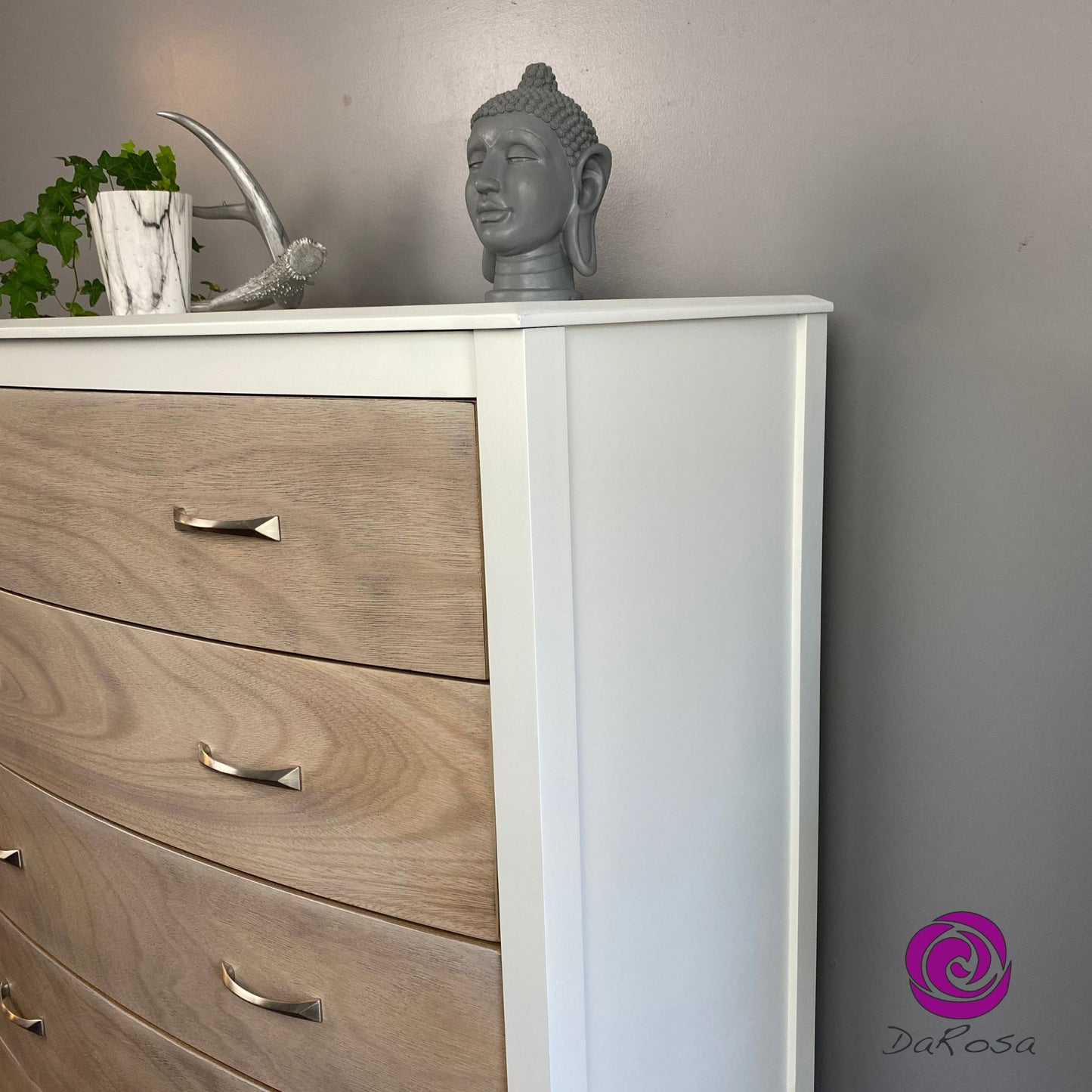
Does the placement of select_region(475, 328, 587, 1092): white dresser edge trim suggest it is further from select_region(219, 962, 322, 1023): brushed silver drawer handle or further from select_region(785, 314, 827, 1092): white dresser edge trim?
select_region(785, 314, 827, 1092): white dresser edge trim

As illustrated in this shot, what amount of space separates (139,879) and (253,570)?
39 centimetres

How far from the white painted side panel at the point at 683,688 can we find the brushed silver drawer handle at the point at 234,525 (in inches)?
9.5

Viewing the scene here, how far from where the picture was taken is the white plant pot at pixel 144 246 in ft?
3.63

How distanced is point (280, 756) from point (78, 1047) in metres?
0.57

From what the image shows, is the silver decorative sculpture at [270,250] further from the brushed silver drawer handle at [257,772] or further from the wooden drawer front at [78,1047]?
the wooden drawer front at [78,1047]

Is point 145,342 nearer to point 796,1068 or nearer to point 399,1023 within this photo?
point 399,1023

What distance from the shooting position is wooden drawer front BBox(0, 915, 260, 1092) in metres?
1.02

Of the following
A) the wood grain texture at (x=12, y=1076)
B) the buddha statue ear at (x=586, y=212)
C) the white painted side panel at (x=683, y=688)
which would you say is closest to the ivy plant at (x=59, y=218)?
the buddha statue ear at (x=586, y=212)

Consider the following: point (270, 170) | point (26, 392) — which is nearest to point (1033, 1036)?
point (26, 392)

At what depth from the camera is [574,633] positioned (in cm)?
74

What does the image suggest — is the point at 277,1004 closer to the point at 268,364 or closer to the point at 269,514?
the point at 269,514

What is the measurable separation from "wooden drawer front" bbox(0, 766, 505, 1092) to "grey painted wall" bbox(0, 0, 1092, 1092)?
49 centimetres

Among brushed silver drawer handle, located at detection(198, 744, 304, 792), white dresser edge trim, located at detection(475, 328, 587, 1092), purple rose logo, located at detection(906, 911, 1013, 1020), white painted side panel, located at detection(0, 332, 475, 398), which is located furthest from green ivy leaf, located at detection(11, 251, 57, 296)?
purple rose logo, located at detection(906, 911, 1013, 1020)

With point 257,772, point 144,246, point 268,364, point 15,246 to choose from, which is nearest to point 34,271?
point 15,246
